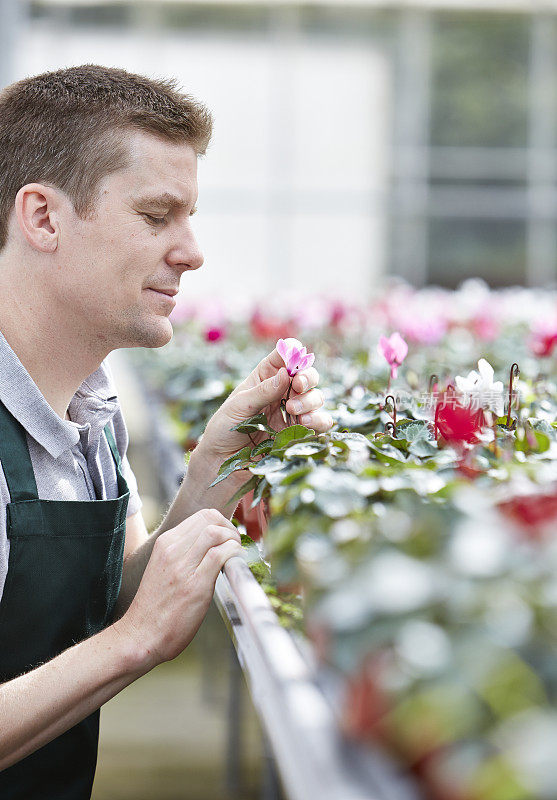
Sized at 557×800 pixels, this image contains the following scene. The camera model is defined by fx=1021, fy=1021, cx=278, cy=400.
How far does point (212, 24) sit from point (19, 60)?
2.21 meters

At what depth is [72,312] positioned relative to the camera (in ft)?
5.21

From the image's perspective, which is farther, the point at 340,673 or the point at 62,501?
the point at 62,501

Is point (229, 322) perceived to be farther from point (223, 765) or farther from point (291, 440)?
point (291, 440)

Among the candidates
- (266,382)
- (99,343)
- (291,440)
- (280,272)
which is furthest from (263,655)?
(280,272)

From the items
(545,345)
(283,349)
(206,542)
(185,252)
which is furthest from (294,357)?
(545,345)

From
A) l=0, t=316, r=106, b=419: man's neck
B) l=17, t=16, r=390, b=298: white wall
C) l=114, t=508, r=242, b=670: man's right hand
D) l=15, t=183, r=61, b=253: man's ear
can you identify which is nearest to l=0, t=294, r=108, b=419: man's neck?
l=0, t=316, r=106, b=419: man's neck

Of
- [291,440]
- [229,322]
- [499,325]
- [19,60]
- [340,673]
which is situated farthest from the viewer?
[19,60]

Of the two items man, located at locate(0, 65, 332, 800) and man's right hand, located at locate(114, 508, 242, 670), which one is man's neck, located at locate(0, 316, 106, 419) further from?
man's right hand, located at locate(114, 508, 242, 670)

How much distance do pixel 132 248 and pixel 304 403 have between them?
353 mm

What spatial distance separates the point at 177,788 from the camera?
3.17 meters

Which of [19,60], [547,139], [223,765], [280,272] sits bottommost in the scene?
[223,765]

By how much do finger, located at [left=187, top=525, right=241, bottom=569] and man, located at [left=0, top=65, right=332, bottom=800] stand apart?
23 cm

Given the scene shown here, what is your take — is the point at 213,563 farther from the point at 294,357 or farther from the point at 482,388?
the point at 482,388

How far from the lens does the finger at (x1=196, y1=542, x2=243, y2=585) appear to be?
1.28 m
